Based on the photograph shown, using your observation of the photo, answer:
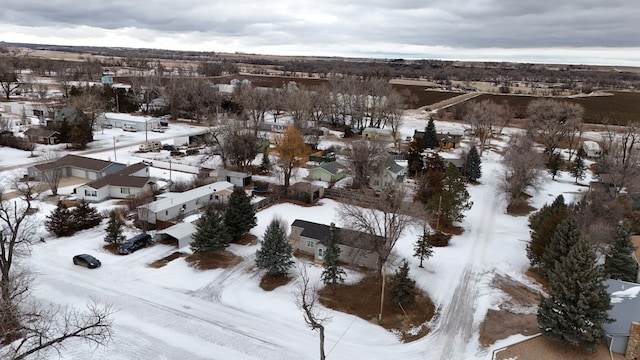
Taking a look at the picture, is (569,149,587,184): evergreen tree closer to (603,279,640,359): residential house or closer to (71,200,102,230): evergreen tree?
(603,279,640,359): residential house

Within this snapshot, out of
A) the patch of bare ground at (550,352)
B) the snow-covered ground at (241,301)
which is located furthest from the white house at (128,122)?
the patch of bare ground at (550,352)

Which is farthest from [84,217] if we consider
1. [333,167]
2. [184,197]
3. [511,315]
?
[511,315]

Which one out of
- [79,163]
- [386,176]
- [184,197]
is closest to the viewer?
[184,197]

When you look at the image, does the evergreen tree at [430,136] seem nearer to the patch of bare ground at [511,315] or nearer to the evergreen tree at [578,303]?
the patch of bare ground at [511,315]

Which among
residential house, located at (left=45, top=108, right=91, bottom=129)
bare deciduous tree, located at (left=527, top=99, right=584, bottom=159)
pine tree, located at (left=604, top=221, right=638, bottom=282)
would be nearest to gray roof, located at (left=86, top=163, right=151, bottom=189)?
residential house, located at (left=45, top=108, right=91, bottom=129)

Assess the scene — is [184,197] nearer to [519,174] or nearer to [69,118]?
[519,174]

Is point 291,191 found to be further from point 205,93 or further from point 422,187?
point 205,93

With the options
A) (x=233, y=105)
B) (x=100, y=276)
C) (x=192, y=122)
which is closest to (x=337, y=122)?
(x=233, y=105)

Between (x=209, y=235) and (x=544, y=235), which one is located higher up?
(x=544, y=235)
